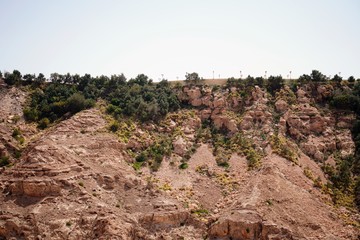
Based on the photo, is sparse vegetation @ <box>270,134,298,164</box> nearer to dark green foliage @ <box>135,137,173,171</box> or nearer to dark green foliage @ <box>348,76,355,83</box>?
dark green foliage @ <box>135,137,173,171</box>

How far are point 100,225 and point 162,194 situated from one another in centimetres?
791

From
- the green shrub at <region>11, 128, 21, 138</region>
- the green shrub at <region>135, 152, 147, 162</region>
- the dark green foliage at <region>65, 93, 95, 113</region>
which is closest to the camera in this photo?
the green shrub at <region>11, 128, 21, 138</region>

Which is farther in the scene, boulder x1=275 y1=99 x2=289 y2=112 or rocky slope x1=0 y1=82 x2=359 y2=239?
boulder x1=275 y1=99 x2=289 y2=112

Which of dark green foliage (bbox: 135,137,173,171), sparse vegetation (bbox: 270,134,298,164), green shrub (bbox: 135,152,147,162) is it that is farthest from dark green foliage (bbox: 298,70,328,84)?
green shrub (bbox: 135,152,147,162)

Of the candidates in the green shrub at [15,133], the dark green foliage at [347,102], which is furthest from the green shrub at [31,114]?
the dark green foliage at [347,102]

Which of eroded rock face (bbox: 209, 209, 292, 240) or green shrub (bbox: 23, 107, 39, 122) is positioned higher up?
green shrub (bbox: 23, 107, 39, 122)

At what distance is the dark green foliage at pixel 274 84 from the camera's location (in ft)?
184

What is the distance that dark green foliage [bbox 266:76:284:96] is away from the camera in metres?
56.1

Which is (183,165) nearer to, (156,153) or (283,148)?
(156,153)

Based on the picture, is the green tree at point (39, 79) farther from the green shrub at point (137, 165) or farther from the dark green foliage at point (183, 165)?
the dark green foliage at point (183, 165)

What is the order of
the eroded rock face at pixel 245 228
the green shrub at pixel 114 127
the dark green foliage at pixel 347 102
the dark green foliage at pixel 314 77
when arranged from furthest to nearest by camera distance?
the dark green foliage at pixel 314 77, the dark green foliage at pixel 347 102, the green shrub at pixel 114 127, the eroded rock face at pixel 245 228

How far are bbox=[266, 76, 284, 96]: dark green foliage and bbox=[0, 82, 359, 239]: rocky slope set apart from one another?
20.9 ft

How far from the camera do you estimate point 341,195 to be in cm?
3878

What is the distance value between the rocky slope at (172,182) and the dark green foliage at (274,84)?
6.36 metres
